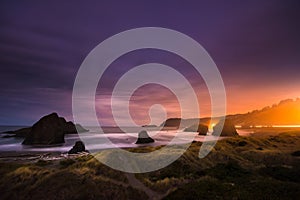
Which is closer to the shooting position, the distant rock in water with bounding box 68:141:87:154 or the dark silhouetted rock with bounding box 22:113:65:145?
the distant rock in water with bounding box 68:141:87:154

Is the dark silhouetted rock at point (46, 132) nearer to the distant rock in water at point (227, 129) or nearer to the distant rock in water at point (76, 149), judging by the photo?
the distant rock in water at point (76, 149)

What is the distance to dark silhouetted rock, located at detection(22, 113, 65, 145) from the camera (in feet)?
228

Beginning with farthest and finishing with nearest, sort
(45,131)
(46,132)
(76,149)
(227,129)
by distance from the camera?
(227,129) → (45,131) → (46,132) → (76,149)

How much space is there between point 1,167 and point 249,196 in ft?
95.2

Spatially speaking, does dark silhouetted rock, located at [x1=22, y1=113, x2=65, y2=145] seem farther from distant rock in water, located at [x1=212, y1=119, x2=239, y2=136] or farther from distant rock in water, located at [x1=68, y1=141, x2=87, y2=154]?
distant rock in water, located at [x1=212, y1=119, x2=239, y2=136]

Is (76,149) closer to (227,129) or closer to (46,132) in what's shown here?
(46,132)

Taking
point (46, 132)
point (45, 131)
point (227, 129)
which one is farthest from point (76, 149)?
point (227, 129)

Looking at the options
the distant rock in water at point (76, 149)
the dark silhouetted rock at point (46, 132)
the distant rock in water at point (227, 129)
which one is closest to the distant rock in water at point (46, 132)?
the dark silhouetted rock at point (46, 132)

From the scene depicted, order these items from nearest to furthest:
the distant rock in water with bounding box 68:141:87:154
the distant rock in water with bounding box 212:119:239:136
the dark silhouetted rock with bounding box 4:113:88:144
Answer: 1. the distant rock in water with bounding box 68:141:87:154
2. the dark silhouetted rock with bounding box 4:113:88:144
3. the distant rock in water with bounding box 212:119:239:136

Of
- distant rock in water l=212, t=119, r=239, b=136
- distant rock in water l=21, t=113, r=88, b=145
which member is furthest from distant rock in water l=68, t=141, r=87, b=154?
distant rock in water l=212, t=119, r=239, b=136

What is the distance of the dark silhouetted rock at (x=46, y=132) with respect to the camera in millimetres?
69625

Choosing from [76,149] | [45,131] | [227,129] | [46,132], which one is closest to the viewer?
[76,149]

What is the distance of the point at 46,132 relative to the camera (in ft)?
237

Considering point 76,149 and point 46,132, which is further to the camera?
point 46,132
